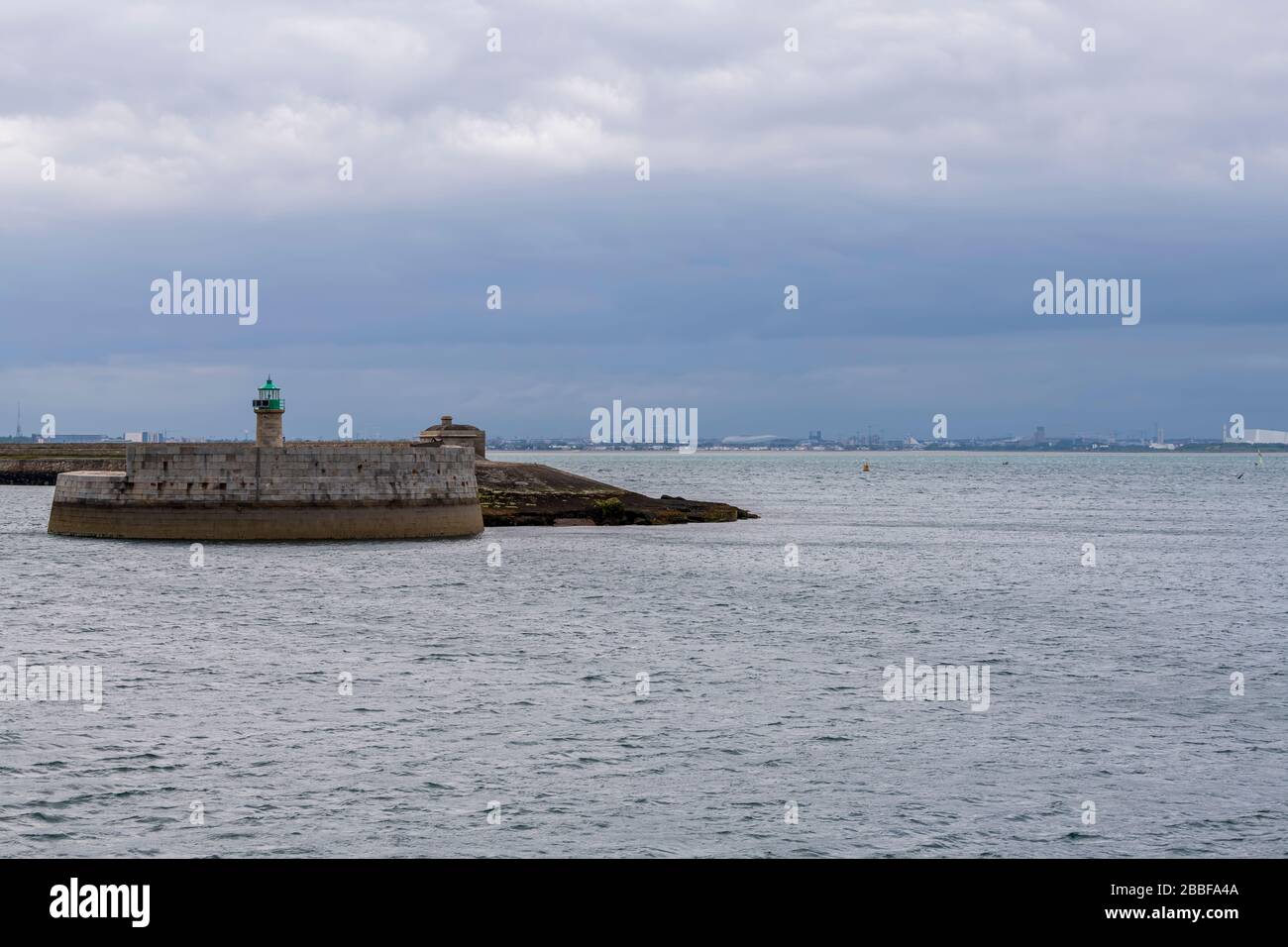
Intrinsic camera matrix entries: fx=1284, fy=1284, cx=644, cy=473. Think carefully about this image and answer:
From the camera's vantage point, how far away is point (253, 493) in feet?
187

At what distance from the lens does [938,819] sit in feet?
60.3

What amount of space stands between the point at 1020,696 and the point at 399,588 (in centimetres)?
2492

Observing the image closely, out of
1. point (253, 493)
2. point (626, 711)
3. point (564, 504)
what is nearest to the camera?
point (626, 711)

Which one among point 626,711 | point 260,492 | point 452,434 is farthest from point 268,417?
point 626,711

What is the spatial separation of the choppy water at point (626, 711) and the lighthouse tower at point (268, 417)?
18.6ft

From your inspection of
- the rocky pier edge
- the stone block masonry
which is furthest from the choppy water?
the rocky pier edge

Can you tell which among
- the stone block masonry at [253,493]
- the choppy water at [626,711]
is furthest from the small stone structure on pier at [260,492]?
the choppy water at [626,711]

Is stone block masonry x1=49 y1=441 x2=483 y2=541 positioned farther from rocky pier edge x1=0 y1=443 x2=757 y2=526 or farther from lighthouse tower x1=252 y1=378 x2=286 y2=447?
rocky pier edge x1=0 y1=443 x2=757 y2=526

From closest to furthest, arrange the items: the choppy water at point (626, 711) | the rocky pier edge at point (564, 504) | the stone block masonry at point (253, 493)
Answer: the choppy water at point (626, 711)
the stone block masonry at point (253, 493)
the rocky pier edge at point (564, 504)

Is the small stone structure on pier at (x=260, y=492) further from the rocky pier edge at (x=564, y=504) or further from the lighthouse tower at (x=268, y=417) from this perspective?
the rocky pier edge at (x=564, y=504)

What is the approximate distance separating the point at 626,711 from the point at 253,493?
35.8 meters

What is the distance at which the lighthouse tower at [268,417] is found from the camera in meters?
59.5

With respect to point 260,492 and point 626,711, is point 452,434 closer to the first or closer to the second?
point 260,492
